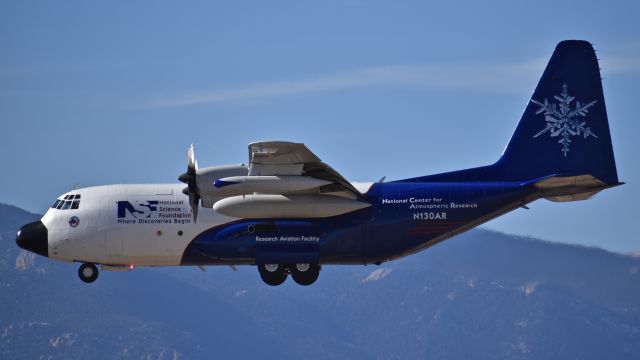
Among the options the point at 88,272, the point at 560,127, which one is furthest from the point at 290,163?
the point at 560,127

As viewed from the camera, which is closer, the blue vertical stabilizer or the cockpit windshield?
the blue vertical stabilizer

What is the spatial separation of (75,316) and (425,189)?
11461cm

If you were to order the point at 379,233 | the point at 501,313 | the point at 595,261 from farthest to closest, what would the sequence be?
the point at 501,313, the point at 595,261, the point at 379,233

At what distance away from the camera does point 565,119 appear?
49531 millimetres

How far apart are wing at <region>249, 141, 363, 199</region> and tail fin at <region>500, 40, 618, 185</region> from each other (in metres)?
6.60

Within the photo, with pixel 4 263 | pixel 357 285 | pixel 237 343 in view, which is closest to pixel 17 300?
pixel 4 263

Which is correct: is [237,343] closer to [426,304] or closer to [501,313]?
[426,304]

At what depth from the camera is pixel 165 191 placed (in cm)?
4959

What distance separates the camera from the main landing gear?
48.7 meters

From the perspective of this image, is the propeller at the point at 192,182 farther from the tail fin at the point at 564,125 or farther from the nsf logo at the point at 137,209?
the tail fin at the point at 564,125

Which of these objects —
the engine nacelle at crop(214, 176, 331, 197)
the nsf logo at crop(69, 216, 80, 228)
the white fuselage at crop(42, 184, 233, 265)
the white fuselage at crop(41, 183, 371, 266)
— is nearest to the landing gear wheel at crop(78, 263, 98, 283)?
the white fuselage at crop(41, 183, 371, 266)

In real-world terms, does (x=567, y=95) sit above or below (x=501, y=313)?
above

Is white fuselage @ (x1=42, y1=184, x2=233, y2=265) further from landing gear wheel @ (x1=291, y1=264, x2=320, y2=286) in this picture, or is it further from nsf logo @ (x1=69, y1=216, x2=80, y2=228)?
landing gear wheel @ (x1=291, y1=264, x2=320, y2=286)

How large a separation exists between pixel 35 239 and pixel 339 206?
467 inches
